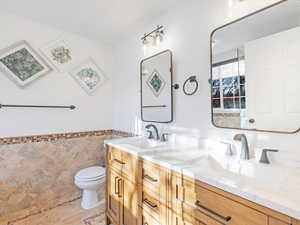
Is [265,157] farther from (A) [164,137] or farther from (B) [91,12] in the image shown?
(B) [91,12]

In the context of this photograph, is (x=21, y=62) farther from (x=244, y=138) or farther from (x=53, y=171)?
(x=244, y=138)

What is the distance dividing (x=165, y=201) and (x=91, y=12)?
1949 millimetres

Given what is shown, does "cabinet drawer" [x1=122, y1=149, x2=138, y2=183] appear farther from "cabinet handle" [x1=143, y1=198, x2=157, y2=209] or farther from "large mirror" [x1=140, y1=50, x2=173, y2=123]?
"large mirror" [x1=140, y1=50, x2=173, y2=123]

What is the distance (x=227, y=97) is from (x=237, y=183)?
732 mm

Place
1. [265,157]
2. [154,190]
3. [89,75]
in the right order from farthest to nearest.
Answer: [89,75] < [154,190] < [265,157]

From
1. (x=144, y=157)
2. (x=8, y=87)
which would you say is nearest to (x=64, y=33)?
(x=8, y=87)

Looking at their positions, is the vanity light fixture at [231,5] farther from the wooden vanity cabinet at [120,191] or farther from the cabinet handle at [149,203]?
the cabinet handle at [149,203]

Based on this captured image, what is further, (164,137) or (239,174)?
(164,137)

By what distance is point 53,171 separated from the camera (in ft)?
7.01

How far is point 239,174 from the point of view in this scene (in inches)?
35.3

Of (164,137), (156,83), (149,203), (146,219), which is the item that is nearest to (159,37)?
(156,83)

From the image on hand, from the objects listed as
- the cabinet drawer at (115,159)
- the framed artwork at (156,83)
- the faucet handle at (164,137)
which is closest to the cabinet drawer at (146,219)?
the cabinet drawer at (115,159)

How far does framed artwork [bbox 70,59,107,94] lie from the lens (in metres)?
2.37

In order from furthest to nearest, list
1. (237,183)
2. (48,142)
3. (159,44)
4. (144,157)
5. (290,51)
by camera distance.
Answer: (48,142)
(159,44)
(144,157)
(290,51)
(237,183)
